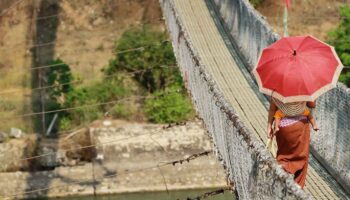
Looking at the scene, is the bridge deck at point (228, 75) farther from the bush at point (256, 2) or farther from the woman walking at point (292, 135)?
the bush at point (256, 2)

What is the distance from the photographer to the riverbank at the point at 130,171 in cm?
1248

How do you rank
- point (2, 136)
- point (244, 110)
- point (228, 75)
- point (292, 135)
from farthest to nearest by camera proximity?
1. point (2, 136)
2. point (228, 75)
3. point (244, 110)
4. point (292, 135)

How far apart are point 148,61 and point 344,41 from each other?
385 centimetres

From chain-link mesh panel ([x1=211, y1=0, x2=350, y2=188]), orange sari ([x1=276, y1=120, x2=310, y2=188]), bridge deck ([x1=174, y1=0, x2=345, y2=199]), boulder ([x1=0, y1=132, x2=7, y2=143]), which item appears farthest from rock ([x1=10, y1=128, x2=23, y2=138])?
orange sari ([x1=276, y1=120, x2=310, y2=188])

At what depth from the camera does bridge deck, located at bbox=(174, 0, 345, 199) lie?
202 inches

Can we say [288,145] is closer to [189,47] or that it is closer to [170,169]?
[189,47]

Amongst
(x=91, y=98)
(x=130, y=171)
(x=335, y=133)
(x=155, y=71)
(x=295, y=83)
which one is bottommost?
(x=130, y=171)

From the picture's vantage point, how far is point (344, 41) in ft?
42.4

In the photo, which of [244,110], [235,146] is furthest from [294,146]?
[244,110]

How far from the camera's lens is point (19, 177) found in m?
12.7

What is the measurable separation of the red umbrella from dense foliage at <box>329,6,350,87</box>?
333 inches

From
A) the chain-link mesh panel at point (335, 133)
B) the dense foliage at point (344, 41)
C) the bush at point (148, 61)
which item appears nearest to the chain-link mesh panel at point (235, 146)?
the chain-link mesh panel at point (335, 133)

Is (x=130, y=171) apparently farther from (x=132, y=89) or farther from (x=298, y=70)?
(x=298, y=70)

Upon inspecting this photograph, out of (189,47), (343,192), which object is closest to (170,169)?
(189,47)
